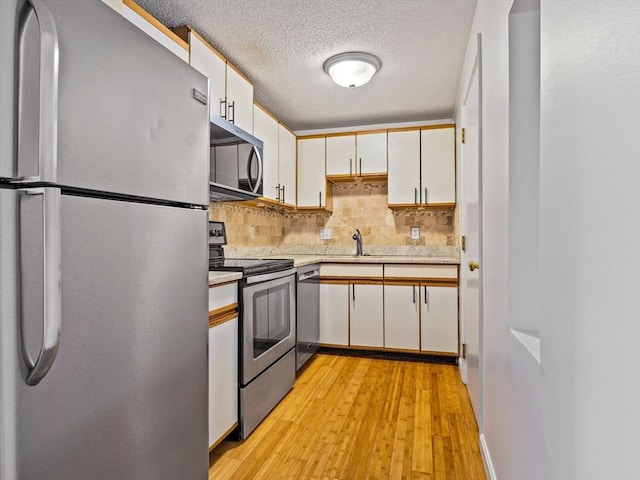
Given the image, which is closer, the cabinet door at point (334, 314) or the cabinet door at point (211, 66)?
the cabinet door at point (211, 66)

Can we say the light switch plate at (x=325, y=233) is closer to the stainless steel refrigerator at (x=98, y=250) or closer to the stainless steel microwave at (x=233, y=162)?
the stainless steel microwave at (x=233, y=162)

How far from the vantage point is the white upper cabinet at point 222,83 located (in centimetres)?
213

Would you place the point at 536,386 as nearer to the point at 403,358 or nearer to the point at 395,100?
the point at 403,358

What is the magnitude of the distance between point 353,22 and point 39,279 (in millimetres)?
2057

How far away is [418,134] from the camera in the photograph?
3.67m

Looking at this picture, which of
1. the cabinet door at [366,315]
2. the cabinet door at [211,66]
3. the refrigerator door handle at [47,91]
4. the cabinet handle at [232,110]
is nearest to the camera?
the refrigerator door handle at [47,91]

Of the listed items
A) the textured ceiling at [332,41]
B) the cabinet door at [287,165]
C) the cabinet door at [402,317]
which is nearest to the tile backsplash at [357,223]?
the cabinet door at [287,165]

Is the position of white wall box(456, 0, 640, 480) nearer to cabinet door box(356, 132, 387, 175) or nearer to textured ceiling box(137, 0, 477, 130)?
textured ceiling box(137, 0, 477, 130)

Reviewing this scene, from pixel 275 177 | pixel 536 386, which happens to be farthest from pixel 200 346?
pixel 275 177

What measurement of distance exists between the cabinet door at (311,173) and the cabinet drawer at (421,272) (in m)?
1.04

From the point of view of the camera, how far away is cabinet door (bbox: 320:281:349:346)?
351cm

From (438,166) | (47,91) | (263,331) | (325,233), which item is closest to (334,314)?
(325,233)

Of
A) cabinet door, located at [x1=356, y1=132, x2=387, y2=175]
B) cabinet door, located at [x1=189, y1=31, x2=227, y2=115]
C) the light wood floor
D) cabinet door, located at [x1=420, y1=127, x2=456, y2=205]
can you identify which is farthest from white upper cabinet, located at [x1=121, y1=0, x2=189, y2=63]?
cabinet door, located at [x1=420, y1=127, x2=456, y2=205]

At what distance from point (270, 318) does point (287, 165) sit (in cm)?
183
